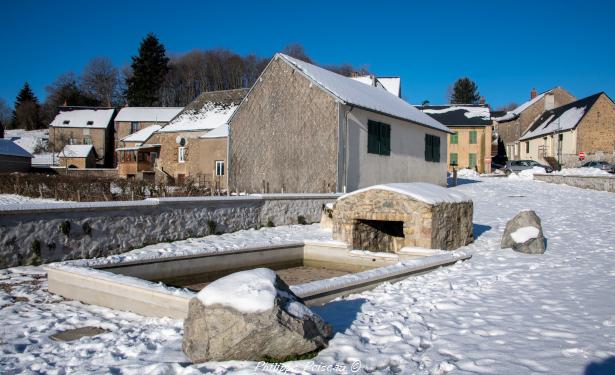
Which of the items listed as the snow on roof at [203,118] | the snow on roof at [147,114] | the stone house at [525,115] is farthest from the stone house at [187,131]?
the stone house at [525,115]

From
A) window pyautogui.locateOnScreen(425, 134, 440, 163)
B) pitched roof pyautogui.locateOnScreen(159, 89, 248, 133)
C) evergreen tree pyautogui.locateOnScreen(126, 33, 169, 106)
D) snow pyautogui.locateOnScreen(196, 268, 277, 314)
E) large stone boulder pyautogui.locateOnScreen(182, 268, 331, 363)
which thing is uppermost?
evergreen tree pyautogui.locateOnScreen(126, 33, 169, 106)

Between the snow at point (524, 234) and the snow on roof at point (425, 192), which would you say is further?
the snow at point (524, 234)

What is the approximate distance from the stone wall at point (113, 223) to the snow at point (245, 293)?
23.2 feet

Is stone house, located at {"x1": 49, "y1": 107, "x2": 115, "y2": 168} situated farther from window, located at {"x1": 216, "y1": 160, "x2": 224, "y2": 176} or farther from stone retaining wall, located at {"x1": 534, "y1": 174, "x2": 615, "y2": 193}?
stone retaining wall, located at {"x1": 534, "y1": 174, "x2": 615, "y2": 193}

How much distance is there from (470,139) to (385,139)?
27834 mm

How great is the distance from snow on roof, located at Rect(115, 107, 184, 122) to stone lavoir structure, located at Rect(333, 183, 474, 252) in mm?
50320

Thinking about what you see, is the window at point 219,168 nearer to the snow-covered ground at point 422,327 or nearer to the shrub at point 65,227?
the shrub at point 65,227

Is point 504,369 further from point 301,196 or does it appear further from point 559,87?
point 559,87

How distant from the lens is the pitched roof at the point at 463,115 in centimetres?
4741

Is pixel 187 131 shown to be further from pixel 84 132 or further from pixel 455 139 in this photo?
pixel 84 132

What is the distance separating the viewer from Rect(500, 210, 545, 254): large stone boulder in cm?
1110

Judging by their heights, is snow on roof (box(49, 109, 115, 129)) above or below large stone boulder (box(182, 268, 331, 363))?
above

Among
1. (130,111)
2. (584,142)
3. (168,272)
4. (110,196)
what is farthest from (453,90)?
(168,272)

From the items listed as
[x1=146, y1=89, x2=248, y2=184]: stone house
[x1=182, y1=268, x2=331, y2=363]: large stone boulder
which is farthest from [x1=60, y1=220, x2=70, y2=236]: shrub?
[x1=146, y1=89, x2=248, y2=184]: stone house
